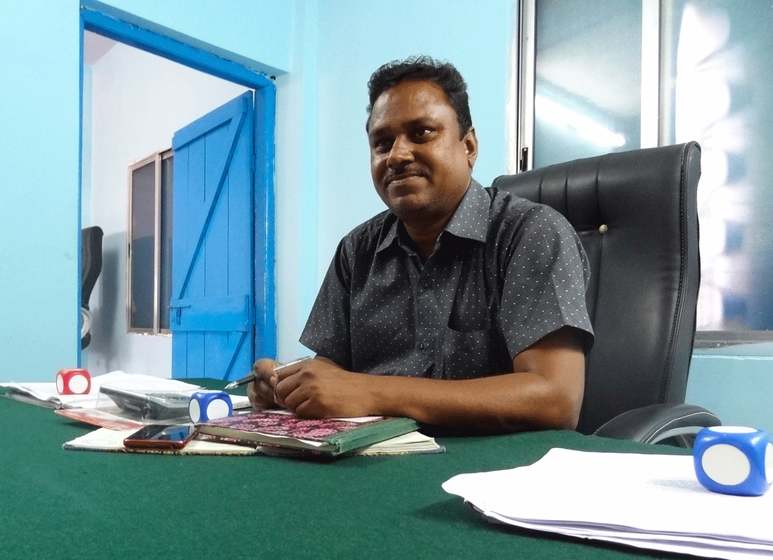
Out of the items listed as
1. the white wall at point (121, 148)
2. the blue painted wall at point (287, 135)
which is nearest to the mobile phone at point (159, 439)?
the blue painted wall at point (287, 135)

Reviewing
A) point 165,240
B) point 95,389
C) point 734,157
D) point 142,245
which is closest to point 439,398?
point 95,389

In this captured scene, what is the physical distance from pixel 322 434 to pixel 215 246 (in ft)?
10.1

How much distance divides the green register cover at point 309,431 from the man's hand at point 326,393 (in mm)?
16

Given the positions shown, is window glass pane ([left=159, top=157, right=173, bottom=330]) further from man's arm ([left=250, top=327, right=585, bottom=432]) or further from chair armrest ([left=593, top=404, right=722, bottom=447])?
chair armrest ([left=593, top=404, right=722, bottom=447])

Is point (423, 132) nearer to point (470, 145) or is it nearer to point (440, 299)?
point (470, 145)

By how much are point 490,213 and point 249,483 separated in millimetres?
811

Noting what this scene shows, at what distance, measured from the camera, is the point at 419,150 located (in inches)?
50.3

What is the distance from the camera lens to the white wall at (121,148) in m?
4.61

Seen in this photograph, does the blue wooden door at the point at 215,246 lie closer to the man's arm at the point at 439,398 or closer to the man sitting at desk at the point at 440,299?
the man sitting at desk at the point at 440,299

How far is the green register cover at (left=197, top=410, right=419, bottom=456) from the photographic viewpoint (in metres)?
0.70

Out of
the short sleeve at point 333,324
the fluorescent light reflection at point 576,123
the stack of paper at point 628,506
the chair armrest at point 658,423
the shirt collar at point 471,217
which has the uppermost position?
the fluorescent light reflection at point 576,123

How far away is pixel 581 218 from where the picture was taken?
55.4 inches

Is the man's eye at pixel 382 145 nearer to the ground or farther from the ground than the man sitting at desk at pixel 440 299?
farther from the ground

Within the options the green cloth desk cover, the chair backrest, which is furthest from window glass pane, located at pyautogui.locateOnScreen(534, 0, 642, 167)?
the green cloth desk cover
